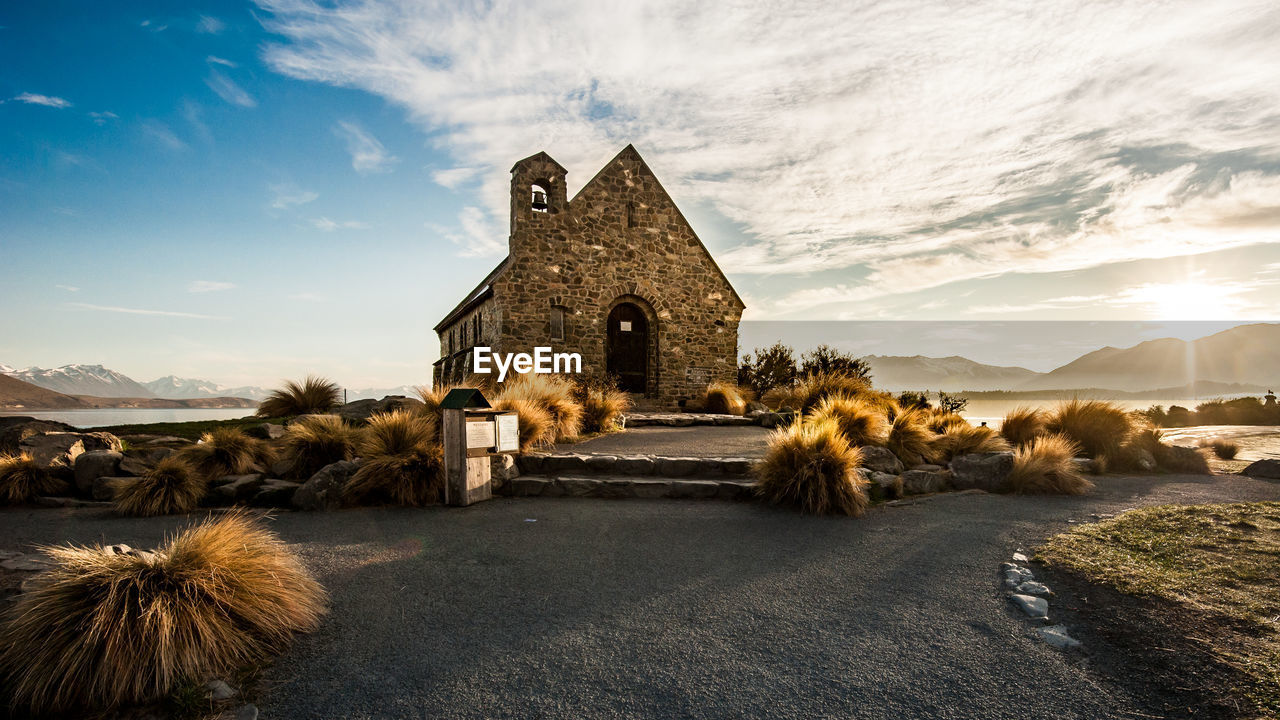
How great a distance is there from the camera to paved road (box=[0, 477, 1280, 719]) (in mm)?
3199

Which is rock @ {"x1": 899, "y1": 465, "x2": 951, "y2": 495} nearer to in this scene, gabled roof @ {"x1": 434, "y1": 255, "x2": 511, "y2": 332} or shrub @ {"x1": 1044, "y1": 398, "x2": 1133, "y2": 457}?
shrub @ {"x1": 1044, "y1": 398, "x2": 1133, "y2": 457}

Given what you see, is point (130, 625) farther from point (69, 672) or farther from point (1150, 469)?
point (1150, 469)

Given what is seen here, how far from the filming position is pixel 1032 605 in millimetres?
4336

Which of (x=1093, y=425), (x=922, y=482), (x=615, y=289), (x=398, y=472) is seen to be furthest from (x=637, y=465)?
(x=615, y=289)

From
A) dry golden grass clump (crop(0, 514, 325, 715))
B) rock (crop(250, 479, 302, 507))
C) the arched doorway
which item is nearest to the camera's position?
dry golden grass clump (crop(0, 514, 325, 715))

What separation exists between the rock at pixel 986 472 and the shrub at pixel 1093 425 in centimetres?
305

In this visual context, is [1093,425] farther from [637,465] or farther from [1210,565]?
[637,465]

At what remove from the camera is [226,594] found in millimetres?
3639

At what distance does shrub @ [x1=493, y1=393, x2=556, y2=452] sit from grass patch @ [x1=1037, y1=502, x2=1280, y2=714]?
708 centimetres

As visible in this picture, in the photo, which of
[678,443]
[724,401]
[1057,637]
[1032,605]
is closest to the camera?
[1057,637]

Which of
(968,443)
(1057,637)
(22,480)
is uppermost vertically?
(968,443)

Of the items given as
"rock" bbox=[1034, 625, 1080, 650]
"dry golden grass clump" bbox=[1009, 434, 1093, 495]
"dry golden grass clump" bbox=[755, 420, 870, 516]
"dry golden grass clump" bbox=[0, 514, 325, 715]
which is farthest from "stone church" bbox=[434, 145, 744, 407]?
"rock" bbox=[1034, 625, 1080, 650]

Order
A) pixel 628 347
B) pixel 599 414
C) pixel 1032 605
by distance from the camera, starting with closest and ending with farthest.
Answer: pixel 1032 605, pixel 599 414, pixel 628 347

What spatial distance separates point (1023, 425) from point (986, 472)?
3258 mm
